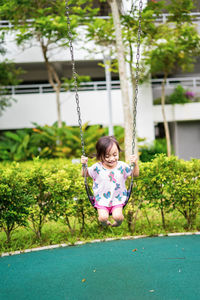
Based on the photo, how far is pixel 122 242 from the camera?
5.70m

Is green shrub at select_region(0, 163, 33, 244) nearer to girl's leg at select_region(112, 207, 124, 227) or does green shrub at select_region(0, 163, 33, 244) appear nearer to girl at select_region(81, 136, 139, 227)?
girl at select_region(81, 136, 139, 227)

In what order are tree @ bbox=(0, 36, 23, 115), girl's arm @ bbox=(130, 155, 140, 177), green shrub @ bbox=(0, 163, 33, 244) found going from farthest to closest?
tree @ bbox=(0, 36, 23, 115) < green shrub @ bbox=(0, 163, 33, 244) < girl's arm @ bbox=(130, 155, 140, 177)

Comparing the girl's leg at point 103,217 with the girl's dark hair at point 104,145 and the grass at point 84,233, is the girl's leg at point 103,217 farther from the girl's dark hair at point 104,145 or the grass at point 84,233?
the grass at point 84,233

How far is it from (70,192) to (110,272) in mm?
1856

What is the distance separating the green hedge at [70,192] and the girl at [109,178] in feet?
5.34

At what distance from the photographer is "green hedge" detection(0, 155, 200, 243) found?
18.5 ft

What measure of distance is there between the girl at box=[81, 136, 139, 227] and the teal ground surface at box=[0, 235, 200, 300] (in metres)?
0.63

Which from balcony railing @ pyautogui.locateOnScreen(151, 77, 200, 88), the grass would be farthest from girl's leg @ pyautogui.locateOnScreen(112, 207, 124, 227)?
balcony railing @ pyautogui.locateOnScreen(151, 77, 200, 88)

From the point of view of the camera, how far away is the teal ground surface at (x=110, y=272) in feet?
11.9

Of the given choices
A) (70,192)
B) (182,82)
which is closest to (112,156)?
(70,192)

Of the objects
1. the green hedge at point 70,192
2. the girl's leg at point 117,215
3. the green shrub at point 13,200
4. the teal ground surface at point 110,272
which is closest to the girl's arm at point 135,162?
the girl's leg at point 117,215

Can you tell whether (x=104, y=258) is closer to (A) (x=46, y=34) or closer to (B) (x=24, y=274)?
(B) (x=24, y=274)

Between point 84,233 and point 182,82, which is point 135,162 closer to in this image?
point 84,233

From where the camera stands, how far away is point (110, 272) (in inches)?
168
